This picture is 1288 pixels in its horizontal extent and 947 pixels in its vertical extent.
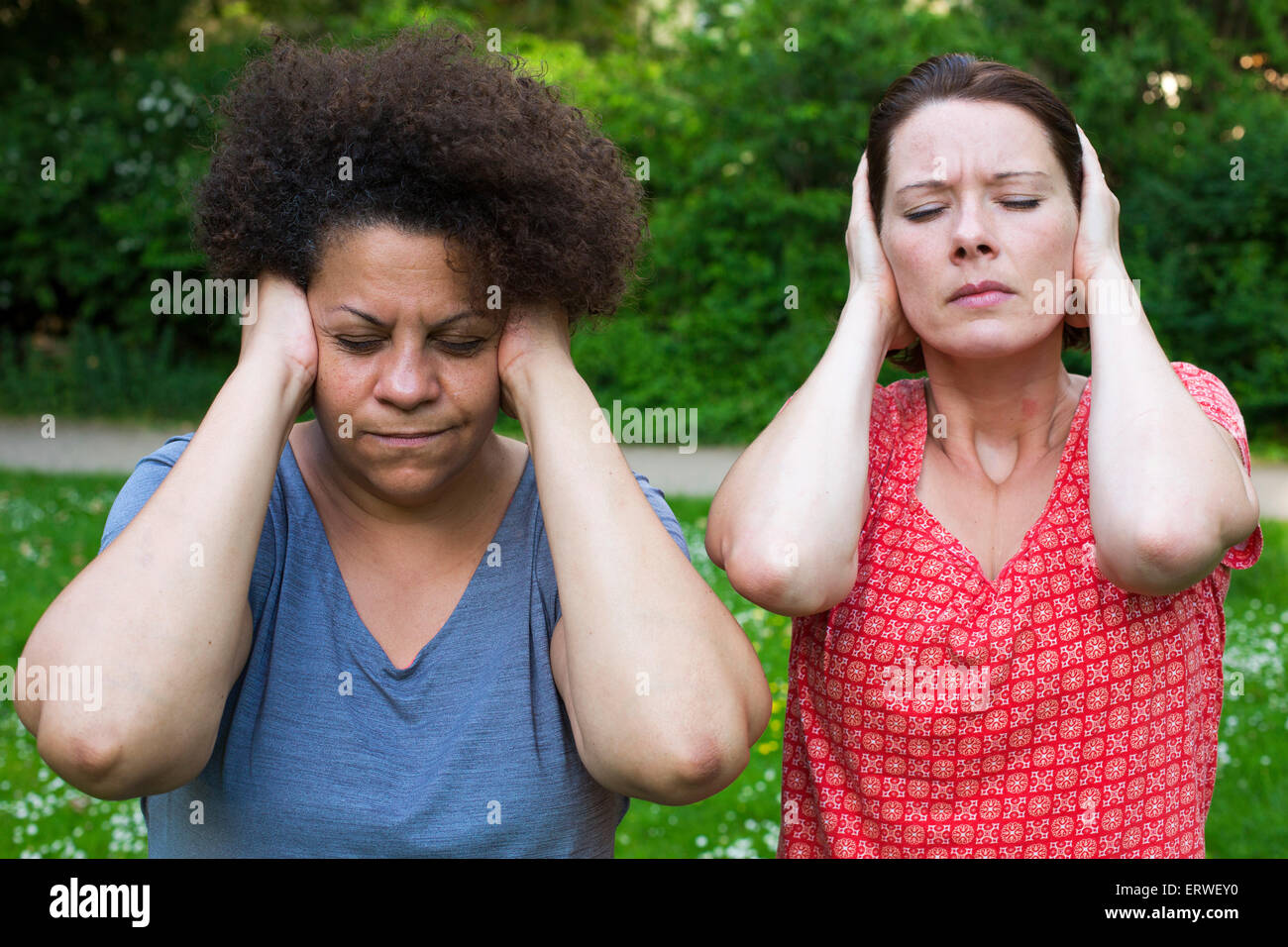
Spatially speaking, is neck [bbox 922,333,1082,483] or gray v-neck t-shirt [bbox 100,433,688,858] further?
neck [bbox 922,333,1082,483]

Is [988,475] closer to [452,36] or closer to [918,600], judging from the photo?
[918,600]

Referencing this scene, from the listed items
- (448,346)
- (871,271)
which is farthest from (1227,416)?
(448,346)

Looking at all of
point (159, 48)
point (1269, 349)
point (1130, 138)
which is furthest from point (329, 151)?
point (159, 48)

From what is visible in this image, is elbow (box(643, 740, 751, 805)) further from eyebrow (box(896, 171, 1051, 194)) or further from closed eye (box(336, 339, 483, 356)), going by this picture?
eyebrow (box(896, 171, 1051, 194))

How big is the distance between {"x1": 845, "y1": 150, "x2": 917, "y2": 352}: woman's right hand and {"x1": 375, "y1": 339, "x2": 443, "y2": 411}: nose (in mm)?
773

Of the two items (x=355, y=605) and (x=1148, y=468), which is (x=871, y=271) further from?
(x=355, y=605)

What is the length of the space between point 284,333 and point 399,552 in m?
0.45

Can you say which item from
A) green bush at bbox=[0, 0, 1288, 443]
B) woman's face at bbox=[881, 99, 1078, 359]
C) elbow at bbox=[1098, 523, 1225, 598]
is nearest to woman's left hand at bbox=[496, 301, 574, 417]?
woman's face at bbox=[881, 99, 1078, 359]

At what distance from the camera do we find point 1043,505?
213cm

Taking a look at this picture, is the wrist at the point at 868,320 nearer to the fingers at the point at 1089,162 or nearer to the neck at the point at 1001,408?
the neck at the point at 1001,408

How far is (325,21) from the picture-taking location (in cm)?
1352

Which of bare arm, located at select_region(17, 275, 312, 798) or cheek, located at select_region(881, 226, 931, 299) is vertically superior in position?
cheek, located at select_region(881, 226, 931, 299)

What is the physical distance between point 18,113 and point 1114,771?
37.5 ft

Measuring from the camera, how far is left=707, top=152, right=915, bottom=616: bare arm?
1.99 meters
